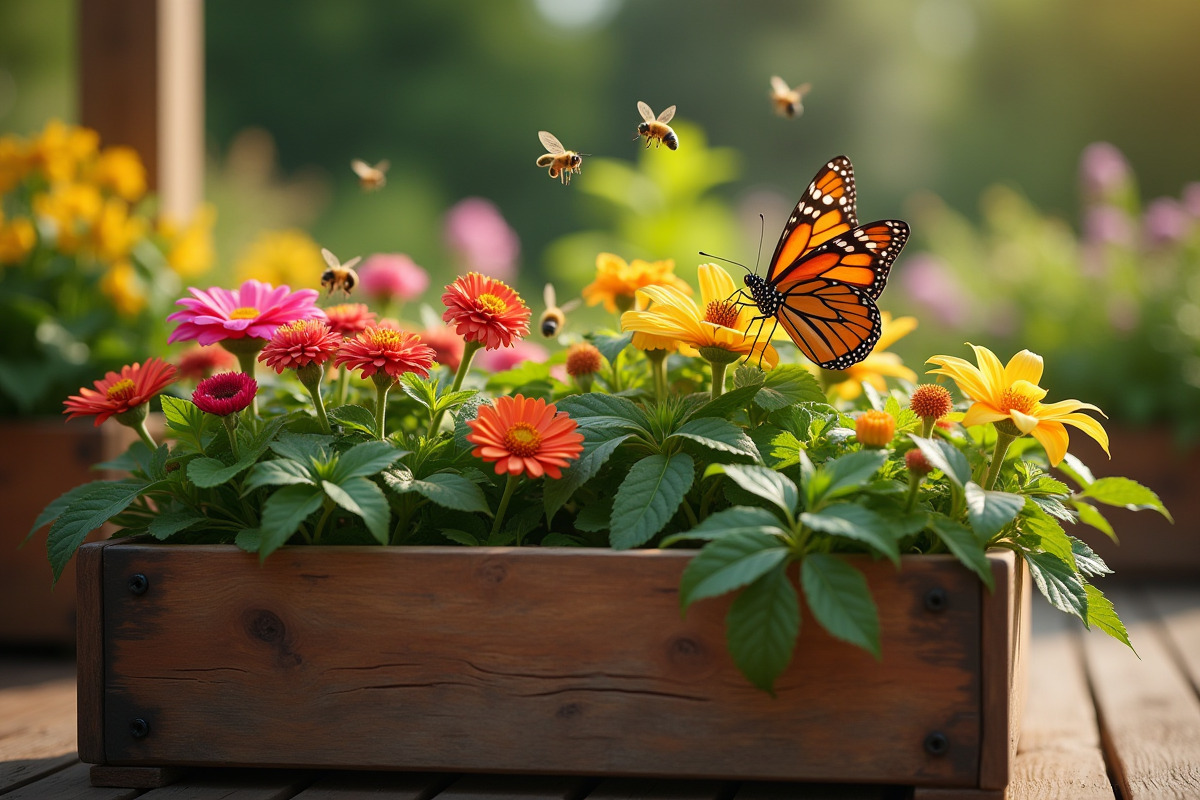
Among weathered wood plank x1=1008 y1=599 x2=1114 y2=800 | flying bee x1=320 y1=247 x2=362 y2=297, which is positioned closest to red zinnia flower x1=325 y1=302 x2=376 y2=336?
flying bee x1=320 y1=247 x2=362 y2=297

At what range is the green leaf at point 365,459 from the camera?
1033mm

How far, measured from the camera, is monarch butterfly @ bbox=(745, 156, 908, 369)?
120 centimetres

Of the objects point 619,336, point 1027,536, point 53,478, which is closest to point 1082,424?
point 1027,536

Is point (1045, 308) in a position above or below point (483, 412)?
above

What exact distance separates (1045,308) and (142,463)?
2829mm

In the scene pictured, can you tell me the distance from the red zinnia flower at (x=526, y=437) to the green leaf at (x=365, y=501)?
0.37 feet

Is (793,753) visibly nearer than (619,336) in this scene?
Yes

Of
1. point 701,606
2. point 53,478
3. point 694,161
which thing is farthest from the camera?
point 694,161

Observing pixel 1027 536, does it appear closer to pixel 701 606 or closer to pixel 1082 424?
pixel 1082 424

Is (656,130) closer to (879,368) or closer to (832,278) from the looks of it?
(832,278)

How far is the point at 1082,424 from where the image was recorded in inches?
41.8

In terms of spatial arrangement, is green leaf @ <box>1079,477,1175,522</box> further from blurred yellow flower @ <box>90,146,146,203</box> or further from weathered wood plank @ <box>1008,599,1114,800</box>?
blurred yellow flower @ <box>90,146,146,203</box>

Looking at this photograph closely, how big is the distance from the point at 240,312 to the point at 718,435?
1.91 ft

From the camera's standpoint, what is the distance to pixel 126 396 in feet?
3.77
